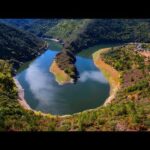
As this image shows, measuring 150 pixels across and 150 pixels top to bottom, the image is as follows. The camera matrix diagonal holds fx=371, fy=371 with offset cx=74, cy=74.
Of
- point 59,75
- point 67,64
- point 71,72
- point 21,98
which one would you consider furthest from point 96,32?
point 21,98

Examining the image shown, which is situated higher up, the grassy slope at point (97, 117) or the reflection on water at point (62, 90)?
the reflection on water at point (62, 90)

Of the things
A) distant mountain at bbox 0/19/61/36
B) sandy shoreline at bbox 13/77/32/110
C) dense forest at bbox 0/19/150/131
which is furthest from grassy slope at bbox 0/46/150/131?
distant mountain at bbox 0/19/61/36

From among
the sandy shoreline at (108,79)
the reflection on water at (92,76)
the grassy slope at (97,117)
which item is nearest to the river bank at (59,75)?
the sandy shoreline at (108,79)

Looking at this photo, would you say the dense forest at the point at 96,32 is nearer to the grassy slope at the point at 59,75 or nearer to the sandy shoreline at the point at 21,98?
the grassy slope at the point at 59,75

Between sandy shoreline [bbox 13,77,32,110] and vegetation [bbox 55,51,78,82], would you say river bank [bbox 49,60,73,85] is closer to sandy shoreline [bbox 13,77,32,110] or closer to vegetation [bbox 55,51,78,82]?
vegetation [bbox 55,51,78,82]

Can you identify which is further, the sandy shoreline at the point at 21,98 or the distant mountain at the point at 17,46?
the distant mountain at the point at 17,46

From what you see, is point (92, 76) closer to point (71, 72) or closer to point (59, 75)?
point (71, 72)
